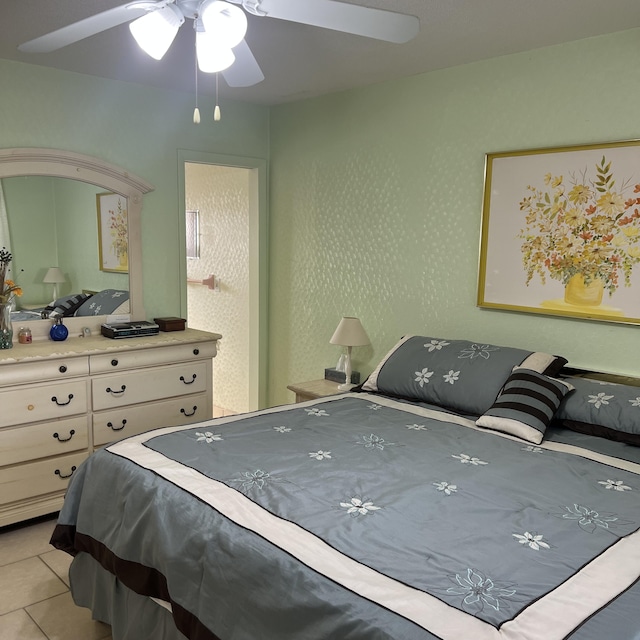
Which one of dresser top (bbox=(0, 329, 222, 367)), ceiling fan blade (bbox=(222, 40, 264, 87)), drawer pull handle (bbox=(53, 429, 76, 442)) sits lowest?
drawer pull handle (bbox=(53, 429, 76, 442))

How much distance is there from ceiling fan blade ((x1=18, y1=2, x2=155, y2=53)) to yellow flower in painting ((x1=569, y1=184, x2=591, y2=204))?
2.05 meters

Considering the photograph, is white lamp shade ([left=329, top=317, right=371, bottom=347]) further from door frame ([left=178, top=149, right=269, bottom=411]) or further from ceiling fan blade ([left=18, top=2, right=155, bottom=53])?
ceiling fan blade ([left=18, top=2, right=155, bottom=53])

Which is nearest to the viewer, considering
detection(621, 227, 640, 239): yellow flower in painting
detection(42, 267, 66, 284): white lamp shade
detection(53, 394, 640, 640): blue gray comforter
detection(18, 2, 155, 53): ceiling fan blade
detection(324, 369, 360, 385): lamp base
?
detection(53, 394, 640, 640): blue gray comforter

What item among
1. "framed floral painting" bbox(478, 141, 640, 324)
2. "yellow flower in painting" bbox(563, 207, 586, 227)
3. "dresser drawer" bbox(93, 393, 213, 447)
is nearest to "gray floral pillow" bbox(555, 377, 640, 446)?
"framed floral painting" bbox(478, 141, 640, 324)

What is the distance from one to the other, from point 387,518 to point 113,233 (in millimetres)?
2694

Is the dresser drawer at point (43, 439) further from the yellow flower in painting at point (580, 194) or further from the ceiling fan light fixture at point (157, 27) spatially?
the yellow flower in painting at point (580, 194)

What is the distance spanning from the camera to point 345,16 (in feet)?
5.96

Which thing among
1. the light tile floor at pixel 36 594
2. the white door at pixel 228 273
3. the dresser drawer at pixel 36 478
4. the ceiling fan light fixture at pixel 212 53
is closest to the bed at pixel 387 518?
the light tile floor at pixel 36 594

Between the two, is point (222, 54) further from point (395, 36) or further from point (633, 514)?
point (633, 514)

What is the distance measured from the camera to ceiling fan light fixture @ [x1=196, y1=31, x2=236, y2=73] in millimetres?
1868

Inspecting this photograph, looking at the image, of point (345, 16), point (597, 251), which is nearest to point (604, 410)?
point (597, 251)

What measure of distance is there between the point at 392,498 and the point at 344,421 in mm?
814

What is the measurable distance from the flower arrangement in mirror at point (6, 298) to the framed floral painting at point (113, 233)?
1.73ft

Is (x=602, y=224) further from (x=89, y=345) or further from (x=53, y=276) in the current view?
(x=53, y=276)
